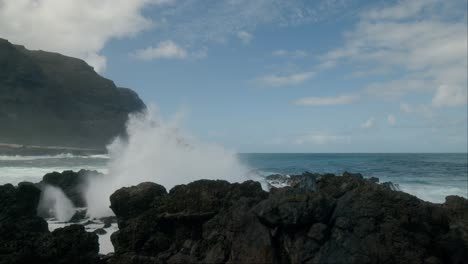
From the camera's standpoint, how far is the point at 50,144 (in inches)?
3467

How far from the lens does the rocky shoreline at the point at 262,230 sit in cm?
667

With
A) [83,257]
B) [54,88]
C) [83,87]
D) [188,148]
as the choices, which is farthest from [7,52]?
[83,257]

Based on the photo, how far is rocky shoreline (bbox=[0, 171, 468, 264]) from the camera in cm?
667

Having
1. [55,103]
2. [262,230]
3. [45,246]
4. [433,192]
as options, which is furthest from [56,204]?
[55,103]

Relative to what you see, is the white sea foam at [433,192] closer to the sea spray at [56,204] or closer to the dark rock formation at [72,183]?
the dark rock formation at [72,183]

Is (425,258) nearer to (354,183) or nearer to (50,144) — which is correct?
(354,183)

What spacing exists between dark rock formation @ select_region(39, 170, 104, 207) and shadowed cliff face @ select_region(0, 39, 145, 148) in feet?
220

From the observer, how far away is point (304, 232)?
6.91m

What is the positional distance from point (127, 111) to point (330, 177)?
108m

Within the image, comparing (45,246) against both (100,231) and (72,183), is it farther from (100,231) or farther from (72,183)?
(72,183)

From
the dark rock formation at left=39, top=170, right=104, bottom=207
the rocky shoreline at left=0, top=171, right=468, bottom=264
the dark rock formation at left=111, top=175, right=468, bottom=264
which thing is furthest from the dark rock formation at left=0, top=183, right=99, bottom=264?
the dark rock formation at left=39, top=170, right=104, bottom=207

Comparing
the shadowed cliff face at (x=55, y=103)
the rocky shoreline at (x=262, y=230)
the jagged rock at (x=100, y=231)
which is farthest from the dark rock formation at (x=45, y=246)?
the shadowed cliff face at (x=55, y=103)

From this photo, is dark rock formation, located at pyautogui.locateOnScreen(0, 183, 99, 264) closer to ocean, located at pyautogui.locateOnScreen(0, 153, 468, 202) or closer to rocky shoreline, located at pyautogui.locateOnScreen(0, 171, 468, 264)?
rocky shoreline, located at pyautogui.locateOnScreen(0, 171, 468, 264)

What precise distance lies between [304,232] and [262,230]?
26.4 inches
